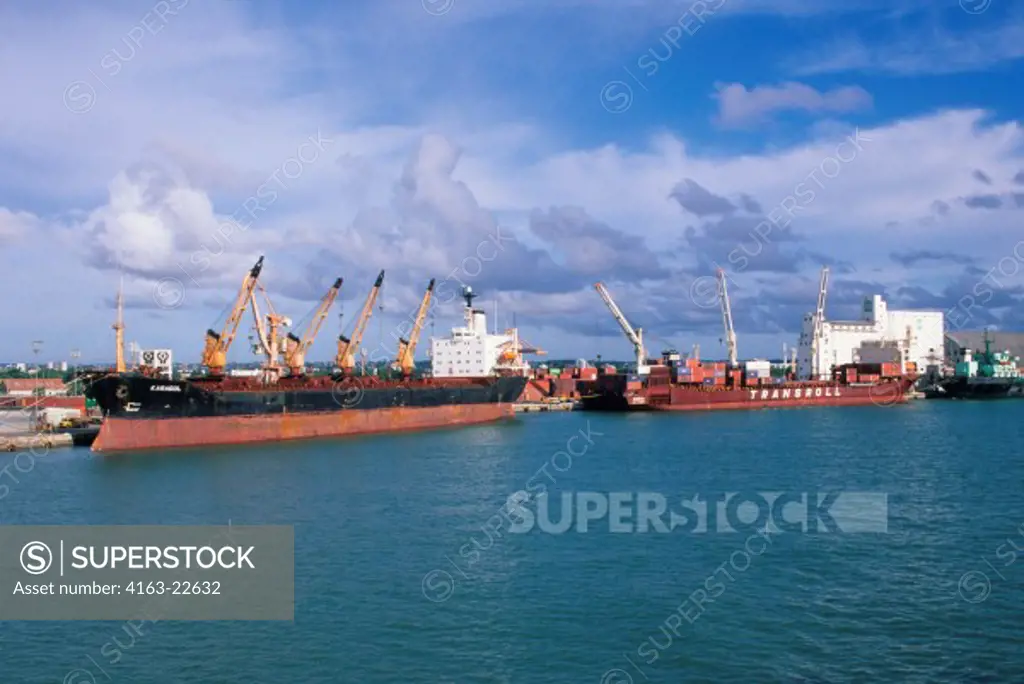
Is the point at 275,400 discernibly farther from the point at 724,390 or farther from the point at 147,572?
the point at 724,390

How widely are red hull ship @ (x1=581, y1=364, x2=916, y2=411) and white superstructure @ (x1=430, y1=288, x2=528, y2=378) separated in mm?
12149

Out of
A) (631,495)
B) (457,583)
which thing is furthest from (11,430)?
(457,583)

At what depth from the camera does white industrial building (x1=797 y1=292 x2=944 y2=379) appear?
81438 millimetres

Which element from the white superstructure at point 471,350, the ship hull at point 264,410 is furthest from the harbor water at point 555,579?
the white superstructure at point 471,350

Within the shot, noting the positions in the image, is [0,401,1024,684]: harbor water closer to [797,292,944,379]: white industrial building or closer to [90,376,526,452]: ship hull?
[90,376,526,452]: ship hull

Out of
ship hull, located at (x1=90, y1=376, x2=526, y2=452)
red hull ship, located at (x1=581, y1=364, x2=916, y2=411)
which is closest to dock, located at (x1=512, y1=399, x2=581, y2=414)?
red hull ship, located at (x1=581, y1=364, x2=916, y2=411)

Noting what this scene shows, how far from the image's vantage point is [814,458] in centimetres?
3150

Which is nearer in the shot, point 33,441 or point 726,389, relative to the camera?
point 33,441

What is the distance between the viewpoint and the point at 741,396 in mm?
64312

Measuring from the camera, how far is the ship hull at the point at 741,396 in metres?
61.8

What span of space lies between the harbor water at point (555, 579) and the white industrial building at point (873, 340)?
52032mm

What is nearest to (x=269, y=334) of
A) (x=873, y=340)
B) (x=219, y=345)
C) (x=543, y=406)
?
(x=219, y=345)

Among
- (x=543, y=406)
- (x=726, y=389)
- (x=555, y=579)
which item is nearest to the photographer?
(x=555, y=579)

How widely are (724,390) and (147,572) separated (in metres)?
52.4
